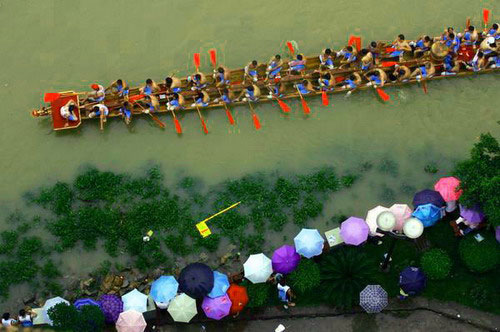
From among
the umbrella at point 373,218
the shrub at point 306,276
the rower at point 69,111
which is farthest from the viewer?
the rower at point 69,111

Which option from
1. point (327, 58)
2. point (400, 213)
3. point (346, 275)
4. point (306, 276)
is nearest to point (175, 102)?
point (327, 58)

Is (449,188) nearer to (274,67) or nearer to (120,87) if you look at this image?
(274,67)

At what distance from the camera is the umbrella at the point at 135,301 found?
15.3 meters

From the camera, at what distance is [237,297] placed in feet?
50.0

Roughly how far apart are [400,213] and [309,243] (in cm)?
235

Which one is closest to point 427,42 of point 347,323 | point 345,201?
point 345,201

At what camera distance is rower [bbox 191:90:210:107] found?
17.6 meters

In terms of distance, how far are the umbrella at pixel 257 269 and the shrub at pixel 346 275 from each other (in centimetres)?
132

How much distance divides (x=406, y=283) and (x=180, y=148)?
701 cm

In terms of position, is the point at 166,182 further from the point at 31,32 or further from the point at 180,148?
the point at 31,32

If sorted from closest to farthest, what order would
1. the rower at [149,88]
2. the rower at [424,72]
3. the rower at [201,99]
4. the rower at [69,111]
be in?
the rower at [69,111]
the rower at [149,88]
the rower at [201,99]
the rower at [424,72]

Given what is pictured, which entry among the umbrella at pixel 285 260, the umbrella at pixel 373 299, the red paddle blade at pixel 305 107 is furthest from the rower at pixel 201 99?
the umbrella at pixel 373 299

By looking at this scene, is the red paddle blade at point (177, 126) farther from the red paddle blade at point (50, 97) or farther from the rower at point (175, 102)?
the red paddle blade at point (50, 97)

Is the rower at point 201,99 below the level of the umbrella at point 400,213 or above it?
above
